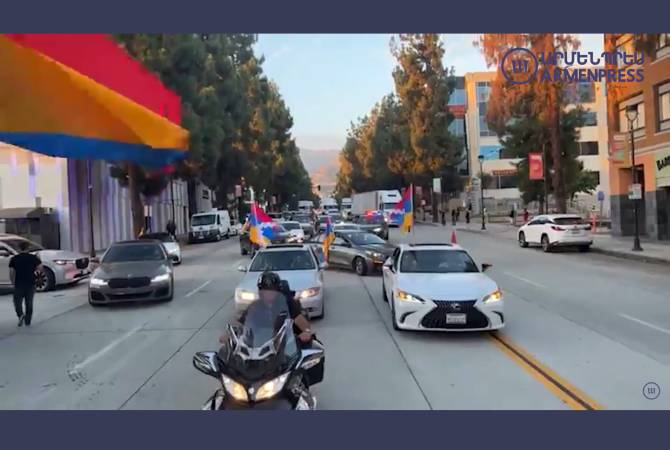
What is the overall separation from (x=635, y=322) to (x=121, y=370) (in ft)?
27.9

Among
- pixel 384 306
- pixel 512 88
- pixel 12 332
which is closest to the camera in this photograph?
pixel 12 332

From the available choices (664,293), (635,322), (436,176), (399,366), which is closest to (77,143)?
(399,366)

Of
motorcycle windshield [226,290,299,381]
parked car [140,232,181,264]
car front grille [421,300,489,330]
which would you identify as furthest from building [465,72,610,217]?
motorcycle windshield [226,290,299,381]

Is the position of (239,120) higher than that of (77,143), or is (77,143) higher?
(239,120)

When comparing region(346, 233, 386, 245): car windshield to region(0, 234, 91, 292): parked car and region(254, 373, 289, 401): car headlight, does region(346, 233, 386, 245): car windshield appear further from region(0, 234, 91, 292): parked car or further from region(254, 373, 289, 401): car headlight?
region(254, 373, 289, 401): car headlight

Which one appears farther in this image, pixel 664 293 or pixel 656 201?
pixel 656 201

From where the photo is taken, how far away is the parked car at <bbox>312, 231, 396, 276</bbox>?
19.4 meters

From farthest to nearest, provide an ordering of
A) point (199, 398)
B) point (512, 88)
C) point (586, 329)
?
point (512, 88)
point (586, 329)
point (199, 398)

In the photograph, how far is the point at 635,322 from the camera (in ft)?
36.2

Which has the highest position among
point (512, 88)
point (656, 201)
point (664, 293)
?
point (512, 88)

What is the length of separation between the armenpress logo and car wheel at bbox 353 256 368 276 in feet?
61.0

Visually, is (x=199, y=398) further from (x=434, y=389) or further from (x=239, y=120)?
(x=239, y=120)

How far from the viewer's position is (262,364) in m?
5.06

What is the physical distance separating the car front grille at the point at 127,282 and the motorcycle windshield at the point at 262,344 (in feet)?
28.5
